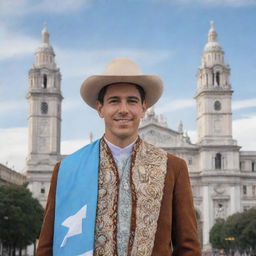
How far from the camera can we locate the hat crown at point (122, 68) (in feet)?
18.4

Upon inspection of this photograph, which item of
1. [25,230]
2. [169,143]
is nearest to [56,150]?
[169,143]

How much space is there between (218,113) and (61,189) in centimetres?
9655

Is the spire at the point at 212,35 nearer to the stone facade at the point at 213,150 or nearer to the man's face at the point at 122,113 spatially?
the stone facade at the point at 213,150

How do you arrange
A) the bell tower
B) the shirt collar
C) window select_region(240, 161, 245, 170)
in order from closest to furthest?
the shirt collar < the bell tower < window select_region(240, 161, 245, 170)

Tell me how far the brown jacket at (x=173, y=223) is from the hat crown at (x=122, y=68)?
2.87 ft

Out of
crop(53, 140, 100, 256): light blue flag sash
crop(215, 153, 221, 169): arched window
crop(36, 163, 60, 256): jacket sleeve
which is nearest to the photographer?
crop(53, 140, 100, 256): light blue flag sash

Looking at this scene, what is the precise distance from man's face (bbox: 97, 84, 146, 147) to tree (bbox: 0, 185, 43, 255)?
49.8 m

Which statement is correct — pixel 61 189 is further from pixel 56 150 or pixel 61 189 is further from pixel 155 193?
pixel 56 150

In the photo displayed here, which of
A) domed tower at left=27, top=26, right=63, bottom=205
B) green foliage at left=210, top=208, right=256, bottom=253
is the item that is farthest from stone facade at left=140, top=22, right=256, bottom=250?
domed tower at left=27, top=26, right=63, bottom=205

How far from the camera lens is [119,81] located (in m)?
5.63

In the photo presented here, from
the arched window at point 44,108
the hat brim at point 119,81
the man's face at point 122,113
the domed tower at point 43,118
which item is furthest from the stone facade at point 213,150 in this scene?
the man's face at point 122,113

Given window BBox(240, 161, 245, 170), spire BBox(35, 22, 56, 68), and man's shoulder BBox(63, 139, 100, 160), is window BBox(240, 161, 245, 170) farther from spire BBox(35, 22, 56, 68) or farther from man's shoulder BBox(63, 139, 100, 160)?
man's shoulder BBox(63, 139, 100, 160)

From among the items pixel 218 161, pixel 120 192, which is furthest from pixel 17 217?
pixel 120 192

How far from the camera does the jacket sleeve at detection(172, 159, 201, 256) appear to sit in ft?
17.8
